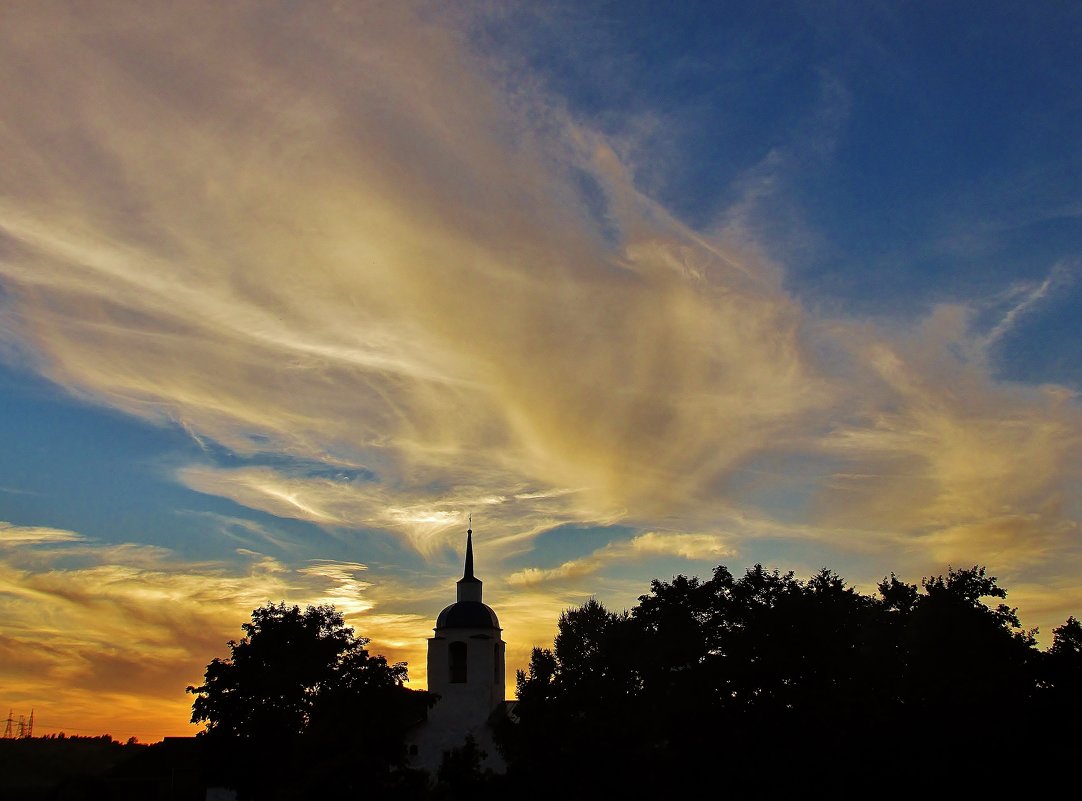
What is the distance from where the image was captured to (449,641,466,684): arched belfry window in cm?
5878

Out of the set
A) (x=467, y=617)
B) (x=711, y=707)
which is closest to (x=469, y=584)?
(x=467, y=617)

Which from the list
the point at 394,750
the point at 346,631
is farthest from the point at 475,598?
the point at 394,750

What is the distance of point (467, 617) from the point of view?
5981 cm

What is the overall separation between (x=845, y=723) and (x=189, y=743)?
56.3m

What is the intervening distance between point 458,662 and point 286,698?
14.3 m

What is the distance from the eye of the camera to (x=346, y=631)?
52000mm

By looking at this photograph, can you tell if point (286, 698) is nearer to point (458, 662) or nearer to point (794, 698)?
point (458, 662)

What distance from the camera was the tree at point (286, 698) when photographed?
141ft

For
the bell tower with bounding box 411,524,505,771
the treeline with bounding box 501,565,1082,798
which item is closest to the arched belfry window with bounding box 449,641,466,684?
the bell tower with bounding box 411,524,505,771

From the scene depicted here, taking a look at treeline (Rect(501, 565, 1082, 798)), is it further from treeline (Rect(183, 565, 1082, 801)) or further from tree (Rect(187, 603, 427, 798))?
tree (Rect(187, 603, 427, 798))

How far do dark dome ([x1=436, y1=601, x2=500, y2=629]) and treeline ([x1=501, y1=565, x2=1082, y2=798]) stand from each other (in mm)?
4747

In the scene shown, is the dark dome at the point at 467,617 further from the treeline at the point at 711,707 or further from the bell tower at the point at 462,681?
the treeline at the point at 711,707

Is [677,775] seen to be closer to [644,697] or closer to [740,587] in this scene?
[644,697]

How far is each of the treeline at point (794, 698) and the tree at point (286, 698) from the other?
33.3 ft
